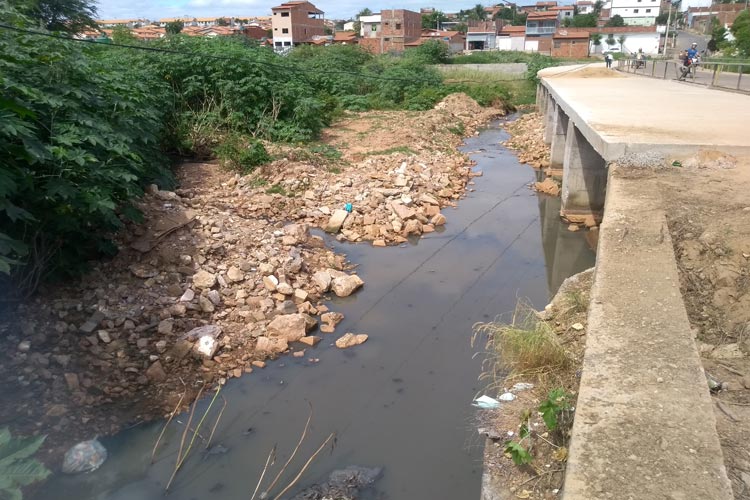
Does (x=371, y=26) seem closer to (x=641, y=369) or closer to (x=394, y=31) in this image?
(x=394, y=31)

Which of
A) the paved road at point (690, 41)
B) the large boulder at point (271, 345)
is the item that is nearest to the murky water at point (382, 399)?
the large boulder at point (271, 345)

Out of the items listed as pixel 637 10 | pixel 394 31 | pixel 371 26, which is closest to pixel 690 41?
pixel 394 31

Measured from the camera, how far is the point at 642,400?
2.92 meters

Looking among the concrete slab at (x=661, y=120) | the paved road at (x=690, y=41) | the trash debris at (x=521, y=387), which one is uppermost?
the paved road at (x=690, y=41)

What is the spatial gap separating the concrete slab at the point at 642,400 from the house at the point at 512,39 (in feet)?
231

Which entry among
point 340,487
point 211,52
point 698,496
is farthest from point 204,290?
point 211,52

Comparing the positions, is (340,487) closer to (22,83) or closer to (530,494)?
(530,494)

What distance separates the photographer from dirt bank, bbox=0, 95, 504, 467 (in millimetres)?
4738

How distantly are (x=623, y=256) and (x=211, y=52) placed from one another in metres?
11.2

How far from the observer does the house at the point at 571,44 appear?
5775 cm

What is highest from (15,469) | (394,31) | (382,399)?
(394,31)

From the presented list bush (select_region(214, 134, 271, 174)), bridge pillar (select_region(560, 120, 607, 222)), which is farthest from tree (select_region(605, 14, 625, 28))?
bush (select_region(214, 134, 271, 174))

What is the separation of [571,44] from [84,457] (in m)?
62.7

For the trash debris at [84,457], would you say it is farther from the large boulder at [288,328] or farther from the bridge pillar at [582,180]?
the bridge pillar at [582,180]
